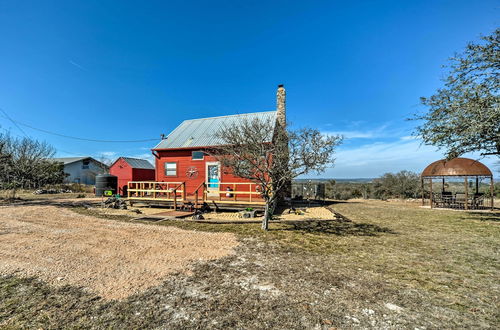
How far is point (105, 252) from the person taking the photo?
561 cm

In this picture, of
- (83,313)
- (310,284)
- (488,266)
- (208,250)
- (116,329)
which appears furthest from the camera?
(208,250)

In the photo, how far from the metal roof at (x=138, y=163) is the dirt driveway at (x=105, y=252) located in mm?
15881

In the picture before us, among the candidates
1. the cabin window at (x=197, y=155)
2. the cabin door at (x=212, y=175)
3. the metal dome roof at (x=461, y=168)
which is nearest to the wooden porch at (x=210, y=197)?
the cabin door at (x=212, y=175)

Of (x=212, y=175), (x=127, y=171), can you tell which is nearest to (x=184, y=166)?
(x=212, y=175)

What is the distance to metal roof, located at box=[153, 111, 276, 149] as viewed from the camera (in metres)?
15.8

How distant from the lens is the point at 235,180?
14.6 meters

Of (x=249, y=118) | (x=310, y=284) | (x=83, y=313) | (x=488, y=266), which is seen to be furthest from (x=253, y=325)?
(x=249, y=118)

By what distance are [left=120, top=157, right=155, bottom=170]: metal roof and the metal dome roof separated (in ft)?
86.5

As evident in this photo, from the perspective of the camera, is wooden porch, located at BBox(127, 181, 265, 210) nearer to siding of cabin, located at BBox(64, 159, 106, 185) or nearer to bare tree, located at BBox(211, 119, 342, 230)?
bare tree, located at BBox(211, 119, 342, 230)

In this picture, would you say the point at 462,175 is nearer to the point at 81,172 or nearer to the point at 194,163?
the point at 194,163

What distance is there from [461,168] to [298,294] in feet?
56.7

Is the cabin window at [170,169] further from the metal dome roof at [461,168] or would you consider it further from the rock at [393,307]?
the metal dome roof at [461,168]

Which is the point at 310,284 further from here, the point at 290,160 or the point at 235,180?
the point at 235,180

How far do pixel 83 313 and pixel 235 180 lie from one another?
11.6m
